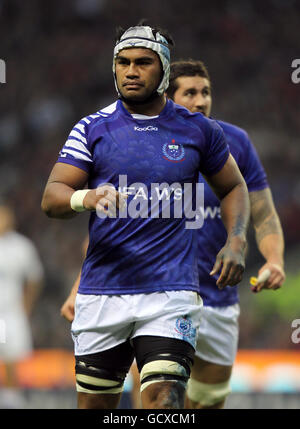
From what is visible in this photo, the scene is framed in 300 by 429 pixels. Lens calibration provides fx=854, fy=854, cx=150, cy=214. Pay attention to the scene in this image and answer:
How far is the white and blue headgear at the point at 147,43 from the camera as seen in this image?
15.4 ft

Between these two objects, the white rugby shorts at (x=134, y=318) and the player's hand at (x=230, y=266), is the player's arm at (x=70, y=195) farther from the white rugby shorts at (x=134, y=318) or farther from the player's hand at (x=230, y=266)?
the player's hand at (x=230, y=266)

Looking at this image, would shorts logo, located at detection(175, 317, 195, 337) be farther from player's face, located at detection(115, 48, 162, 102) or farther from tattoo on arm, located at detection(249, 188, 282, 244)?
tattoo on arm, located at detection(249, 188, 282, 244)

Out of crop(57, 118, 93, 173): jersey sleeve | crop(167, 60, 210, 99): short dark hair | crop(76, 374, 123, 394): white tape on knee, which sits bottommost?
crop(76, 374, 123, 394): white tape on knee

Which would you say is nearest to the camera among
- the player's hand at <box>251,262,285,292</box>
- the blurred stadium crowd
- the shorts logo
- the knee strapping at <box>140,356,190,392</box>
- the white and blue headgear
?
the knee strapping at <box>140,356,190,392</box>

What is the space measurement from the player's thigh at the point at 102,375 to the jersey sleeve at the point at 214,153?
1.06 m

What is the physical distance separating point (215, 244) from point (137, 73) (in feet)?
5.44

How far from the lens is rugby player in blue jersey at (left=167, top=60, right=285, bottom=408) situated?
5855 mm

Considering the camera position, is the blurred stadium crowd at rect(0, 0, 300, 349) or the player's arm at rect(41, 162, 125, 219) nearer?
the player's arm at rect(41, 162, 125, 219)

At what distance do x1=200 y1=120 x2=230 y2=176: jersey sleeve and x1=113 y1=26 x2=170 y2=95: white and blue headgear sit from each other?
371mm

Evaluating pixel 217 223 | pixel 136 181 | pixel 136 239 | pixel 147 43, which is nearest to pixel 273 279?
pixel 217 223

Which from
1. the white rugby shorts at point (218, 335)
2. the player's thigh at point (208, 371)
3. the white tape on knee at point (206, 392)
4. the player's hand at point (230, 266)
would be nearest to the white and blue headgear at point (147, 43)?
the player's hand at point (230, 266)

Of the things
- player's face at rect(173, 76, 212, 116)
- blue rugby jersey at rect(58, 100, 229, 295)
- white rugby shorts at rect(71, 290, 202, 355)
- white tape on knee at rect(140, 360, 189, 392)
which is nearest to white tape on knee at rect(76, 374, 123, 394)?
white rugby shorts at rect(71, 290, 202, 355)
